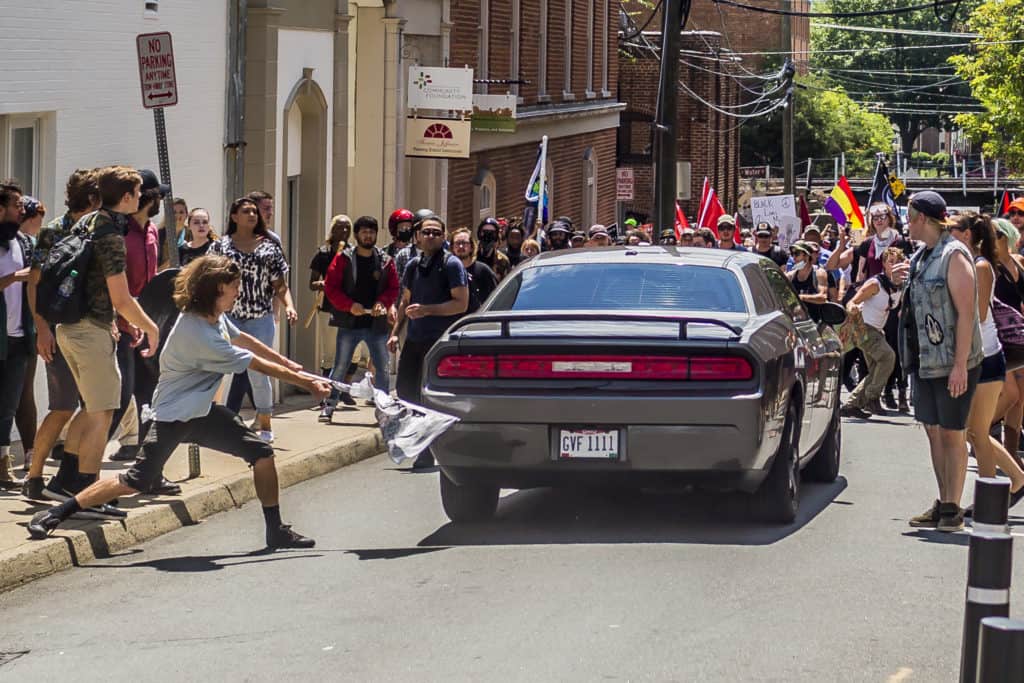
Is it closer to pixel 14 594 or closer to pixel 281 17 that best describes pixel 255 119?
pixel 281 17

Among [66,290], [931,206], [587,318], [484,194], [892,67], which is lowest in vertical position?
[587,318]

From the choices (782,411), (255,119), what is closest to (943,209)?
(782,411)

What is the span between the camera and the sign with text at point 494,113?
2695 cm

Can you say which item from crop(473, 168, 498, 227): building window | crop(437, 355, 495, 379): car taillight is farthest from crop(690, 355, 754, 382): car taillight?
crop(473, 168, 498, 227): building window

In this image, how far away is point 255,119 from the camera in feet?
57.5

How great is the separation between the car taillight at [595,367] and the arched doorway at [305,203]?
9618 mm

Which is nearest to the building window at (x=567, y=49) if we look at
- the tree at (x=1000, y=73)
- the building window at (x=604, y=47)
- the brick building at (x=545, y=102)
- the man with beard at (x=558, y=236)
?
the brick building at (x=545, y=102)

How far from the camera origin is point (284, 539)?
32.0 ft

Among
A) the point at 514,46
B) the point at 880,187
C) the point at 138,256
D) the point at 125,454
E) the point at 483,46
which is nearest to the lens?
the point at 138,256

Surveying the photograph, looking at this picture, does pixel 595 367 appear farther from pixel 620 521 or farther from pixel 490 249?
pixel 490 249

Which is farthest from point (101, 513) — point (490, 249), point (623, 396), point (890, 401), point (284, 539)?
point (890, 401)

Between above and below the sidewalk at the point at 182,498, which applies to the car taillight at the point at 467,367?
above

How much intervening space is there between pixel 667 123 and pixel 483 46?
10.8 feet

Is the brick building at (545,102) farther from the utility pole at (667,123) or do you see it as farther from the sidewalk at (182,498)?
the sidewalk at (182,498)
